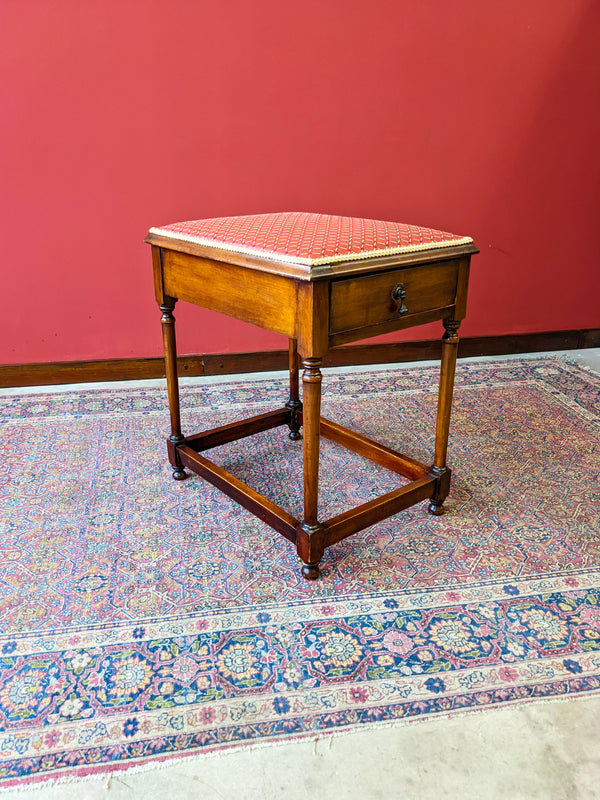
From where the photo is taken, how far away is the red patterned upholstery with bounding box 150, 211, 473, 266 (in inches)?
56.5

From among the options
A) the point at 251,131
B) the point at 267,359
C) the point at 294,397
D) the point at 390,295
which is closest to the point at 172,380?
the point at 294,397

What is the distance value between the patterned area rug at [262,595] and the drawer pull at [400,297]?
639mm

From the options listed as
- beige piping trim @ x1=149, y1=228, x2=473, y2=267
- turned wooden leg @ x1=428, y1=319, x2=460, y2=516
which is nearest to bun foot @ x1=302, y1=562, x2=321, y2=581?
turned wooden leg @ x1=428, y1=319, x2=460, y2=516

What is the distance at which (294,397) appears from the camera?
2352mm

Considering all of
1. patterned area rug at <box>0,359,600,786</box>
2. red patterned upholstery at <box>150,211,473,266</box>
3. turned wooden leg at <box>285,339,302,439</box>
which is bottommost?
patterned area rug at <box>0,359,600,786</box>

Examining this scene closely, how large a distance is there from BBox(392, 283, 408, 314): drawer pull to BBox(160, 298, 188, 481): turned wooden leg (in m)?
0.71

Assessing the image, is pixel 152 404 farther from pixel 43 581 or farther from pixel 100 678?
pixel 100 678

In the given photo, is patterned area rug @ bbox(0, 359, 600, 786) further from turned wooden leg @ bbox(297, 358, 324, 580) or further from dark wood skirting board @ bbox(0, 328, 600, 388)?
dark wood skirting board @ bbox(0, 328, 600, 388)

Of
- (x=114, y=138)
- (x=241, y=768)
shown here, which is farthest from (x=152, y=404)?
(x=241, y=768)

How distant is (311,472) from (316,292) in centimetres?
44

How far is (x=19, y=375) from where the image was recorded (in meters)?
2.81

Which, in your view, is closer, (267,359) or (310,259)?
(310,259)

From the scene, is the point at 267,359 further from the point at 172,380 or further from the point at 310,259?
the point at 310,259

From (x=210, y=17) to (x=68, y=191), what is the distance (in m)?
0.87
